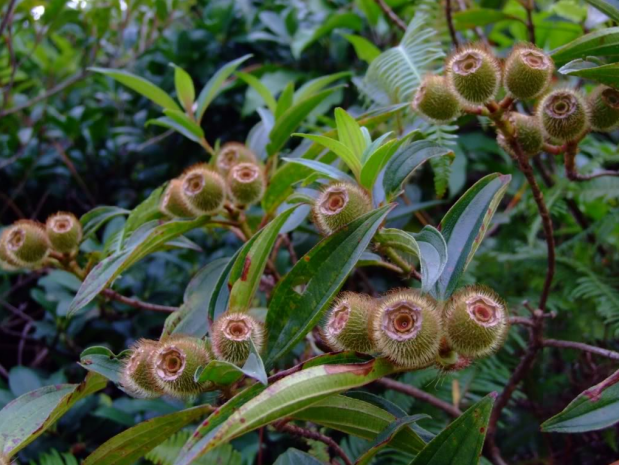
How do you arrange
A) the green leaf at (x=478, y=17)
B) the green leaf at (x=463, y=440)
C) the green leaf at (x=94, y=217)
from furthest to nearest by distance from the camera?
1. the green leaf at (x=478, y=17)
2. the green leaf at (x=94, y=217)
3. the green leaf at (x=463, y=440)

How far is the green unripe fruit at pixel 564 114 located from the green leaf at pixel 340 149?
1.41 feet

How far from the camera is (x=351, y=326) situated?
3.46 feet

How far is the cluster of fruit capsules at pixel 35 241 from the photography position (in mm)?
1560

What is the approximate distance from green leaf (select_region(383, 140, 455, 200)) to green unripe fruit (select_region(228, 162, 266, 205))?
0.36m

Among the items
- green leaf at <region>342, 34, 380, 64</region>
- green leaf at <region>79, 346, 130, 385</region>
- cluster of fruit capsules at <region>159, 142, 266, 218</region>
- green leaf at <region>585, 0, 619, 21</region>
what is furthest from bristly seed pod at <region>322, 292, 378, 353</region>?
green leaf at <region>342, 34, 380, 64</region>

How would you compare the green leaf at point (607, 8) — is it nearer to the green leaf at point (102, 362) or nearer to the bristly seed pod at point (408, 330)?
the bristly seed pod at point (408, 330)

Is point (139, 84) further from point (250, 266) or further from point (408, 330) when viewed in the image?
point (408, 330)

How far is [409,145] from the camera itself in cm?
136

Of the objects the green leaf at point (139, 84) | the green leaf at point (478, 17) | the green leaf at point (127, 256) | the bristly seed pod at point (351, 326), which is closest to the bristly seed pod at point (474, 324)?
the bristly seed pod at point (351, 326)

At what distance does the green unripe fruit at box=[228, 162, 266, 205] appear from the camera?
4.94ft

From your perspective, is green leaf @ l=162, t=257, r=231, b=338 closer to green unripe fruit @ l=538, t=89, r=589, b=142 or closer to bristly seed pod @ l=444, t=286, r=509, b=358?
bristly seed pod @ l=444, t=286, r=509, b=358

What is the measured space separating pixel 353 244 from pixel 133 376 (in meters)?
0.48

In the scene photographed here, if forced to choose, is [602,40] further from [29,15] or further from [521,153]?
[29,15]

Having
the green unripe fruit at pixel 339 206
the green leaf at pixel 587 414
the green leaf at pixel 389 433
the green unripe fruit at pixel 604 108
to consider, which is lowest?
the green leaf at pixel 587 414
